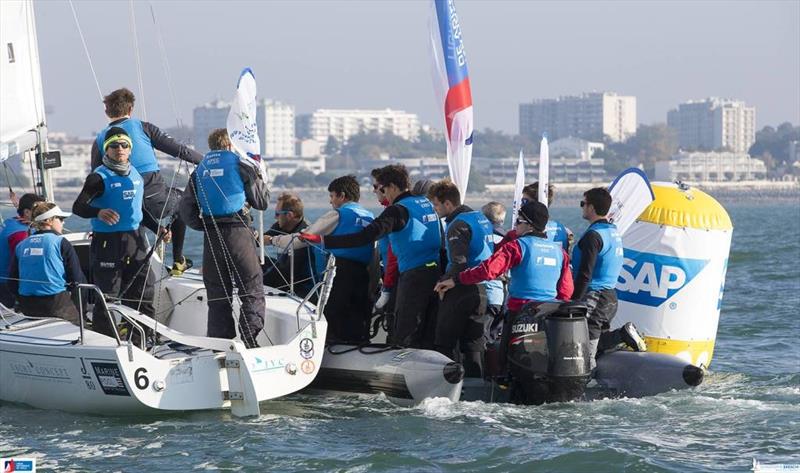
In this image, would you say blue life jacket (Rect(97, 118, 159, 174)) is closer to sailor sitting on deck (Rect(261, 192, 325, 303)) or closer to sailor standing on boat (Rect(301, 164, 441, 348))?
sailor sitting on deck (Rect(261, 192, 325, 303))

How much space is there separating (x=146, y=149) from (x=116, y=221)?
0.92 metres

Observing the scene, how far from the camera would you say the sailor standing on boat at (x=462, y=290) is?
9312mm

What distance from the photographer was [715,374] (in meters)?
11.7

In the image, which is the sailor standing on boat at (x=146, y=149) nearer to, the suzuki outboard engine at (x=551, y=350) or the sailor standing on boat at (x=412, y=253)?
the sailor standing on boat at (x=412, y=253)

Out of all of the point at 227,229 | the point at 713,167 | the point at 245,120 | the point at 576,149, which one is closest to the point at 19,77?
the point at 245,120

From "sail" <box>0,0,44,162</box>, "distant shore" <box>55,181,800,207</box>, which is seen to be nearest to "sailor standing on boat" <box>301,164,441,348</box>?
"sail" <box>0,0,44,162</box>

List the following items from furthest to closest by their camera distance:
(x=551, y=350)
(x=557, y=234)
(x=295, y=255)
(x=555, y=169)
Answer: (x=555, y=169) → (x=295, y=255) → (x=557, y=234) → (x=551, y=350)

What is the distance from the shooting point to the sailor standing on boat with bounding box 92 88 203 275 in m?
10.2

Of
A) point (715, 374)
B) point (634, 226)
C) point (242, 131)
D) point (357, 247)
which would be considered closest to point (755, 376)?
point (715, 374)

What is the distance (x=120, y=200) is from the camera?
9.58 m

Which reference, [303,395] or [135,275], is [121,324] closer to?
[135,275]

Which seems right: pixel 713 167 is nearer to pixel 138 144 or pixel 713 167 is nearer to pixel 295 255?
pixel 295 255

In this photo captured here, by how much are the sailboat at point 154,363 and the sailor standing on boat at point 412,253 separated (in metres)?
0.62

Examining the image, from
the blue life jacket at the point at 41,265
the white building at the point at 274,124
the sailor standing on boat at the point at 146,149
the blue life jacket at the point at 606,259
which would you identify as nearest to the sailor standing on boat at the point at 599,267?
the blue life jacket at the point at 606,259
